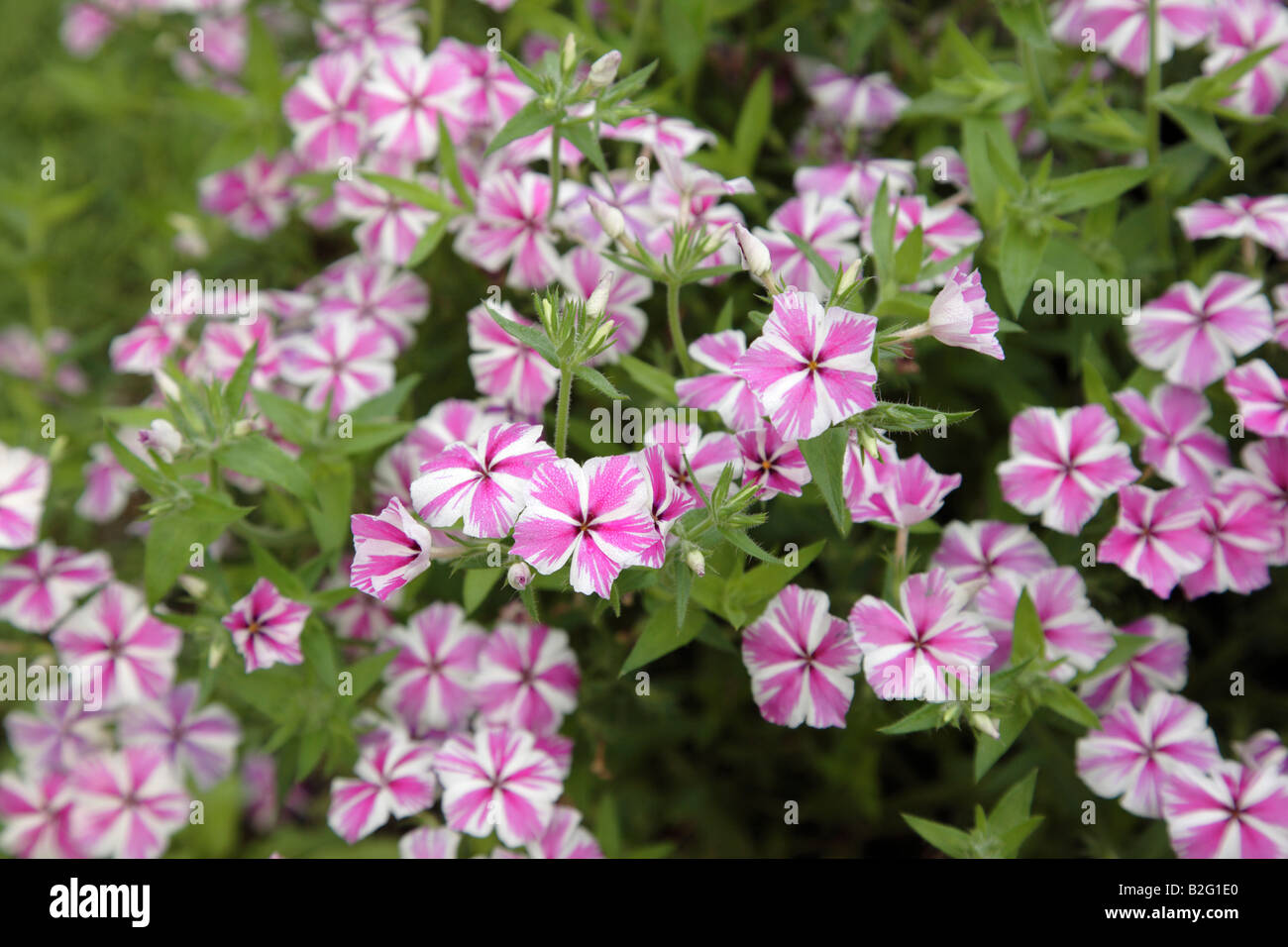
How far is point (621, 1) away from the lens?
2383 millimetres

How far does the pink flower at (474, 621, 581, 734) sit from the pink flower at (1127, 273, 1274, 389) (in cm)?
111

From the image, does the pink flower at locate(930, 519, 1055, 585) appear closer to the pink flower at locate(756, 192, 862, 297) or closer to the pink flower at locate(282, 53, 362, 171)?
the pink flower at locate(756, 192, 862, 297)

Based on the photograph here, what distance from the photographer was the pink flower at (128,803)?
197cm

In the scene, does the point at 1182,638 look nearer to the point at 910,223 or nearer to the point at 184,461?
the point at 910,223

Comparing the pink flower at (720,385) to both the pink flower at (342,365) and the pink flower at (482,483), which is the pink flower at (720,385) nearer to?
the pink flower at (482,483)

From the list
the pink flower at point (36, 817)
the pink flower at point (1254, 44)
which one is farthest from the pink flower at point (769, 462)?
the pink flower at point (36, 817)

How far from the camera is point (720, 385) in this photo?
156 cm

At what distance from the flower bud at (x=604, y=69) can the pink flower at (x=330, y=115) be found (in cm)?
74

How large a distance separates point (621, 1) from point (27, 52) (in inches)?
99.7

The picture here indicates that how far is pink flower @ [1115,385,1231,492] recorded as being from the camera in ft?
5.68

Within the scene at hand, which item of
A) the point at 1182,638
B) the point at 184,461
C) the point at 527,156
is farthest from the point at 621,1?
the point at 1182,638

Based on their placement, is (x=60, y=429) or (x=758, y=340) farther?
(x=60, y=429)
